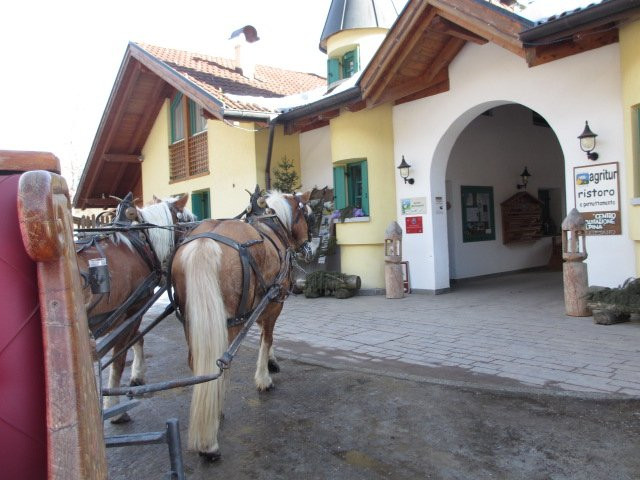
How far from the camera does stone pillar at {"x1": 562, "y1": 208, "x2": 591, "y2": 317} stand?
6758 millimetres

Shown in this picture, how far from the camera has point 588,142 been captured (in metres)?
7.05

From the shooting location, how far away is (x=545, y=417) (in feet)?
12.0

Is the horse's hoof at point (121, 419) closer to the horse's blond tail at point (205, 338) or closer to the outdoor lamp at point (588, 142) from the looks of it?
the horse's blond tail at point (205, 338)

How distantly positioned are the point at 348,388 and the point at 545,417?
5.38 feet

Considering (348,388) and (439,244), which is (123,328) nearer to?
(348,388)

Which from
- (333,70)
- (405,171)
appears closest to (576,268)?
(405,171)

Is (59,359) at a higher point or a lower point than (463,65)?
lower

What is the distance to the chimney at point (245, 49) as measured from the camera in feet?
47.9

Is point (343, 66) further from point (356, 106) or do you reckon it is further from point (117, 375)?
point (117, 375)

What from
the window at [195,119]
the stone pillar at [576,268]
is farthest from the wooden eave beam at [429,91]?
the window at [195,119]

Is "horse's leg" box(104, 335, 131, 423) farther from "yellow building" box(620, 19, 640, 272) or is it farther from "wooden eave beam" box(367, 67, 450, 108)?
"wooden eave beam" box(367, 67, 450, 108)

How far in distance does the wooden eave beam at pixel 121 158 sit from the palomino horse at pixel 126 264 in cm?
1319

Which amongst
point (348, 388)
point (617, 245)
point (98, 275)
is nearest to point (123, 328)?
point (98, 275)

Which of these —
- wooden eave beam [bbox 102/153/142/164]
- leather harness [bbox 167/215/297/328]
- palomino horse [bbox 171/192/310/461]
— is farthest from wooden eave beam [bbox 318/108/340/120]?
wooden eave beam [bbox 102/153/142/164]
